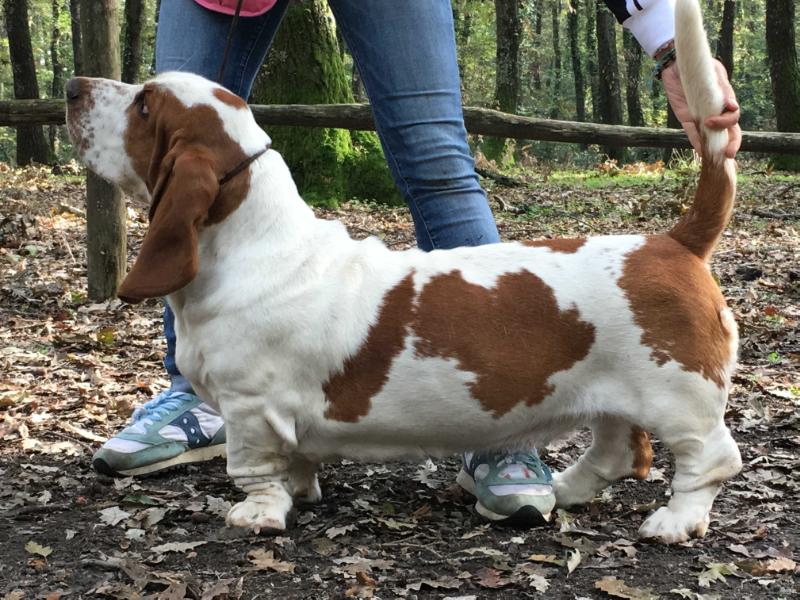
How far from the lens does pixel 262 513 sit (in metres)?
2.93

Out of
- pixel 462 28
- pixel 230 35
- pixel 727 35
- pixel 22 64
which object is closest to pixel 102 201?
pixel 230 35

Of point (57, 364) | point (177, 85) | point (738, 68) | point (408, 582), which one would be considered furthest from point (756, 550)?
point (738, 68)

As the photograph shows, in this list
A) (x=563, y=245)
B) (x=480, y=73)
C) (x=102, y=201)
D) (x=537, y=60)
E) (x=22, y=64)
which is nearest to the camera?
(x=563, y=245)

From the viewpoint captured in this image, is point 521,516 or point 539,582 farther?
point 521,516

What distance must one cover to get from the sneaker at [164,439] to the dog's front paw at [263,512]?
2.12 ft

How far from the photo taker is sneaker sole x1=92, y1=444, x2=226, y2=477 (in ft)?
11.4

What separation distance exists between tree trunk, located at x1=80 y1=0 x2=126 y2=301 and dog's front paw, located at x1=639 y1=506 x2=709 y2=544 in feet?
13.2

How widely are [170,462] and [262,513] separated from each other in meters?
0.78

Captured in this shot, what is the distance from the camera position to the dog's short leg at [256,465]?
2.85 m

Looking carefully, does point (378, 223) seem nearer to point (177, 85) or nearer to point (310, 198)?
point (310, 198)

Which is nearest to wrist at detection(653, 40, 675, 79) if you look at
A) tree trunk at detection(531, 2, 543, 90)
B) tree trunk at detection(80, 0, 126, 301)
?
tree trunk at detection(80, 0, 126, 301)

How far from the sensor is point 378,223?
9875 mm

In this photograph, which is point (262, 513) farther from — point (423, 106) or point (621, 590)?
point (423, 106)

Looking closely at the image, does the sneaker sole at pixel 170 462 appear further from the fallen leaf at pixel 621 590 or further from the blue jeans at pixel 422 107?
the fallen leaf at pixel 621 590
